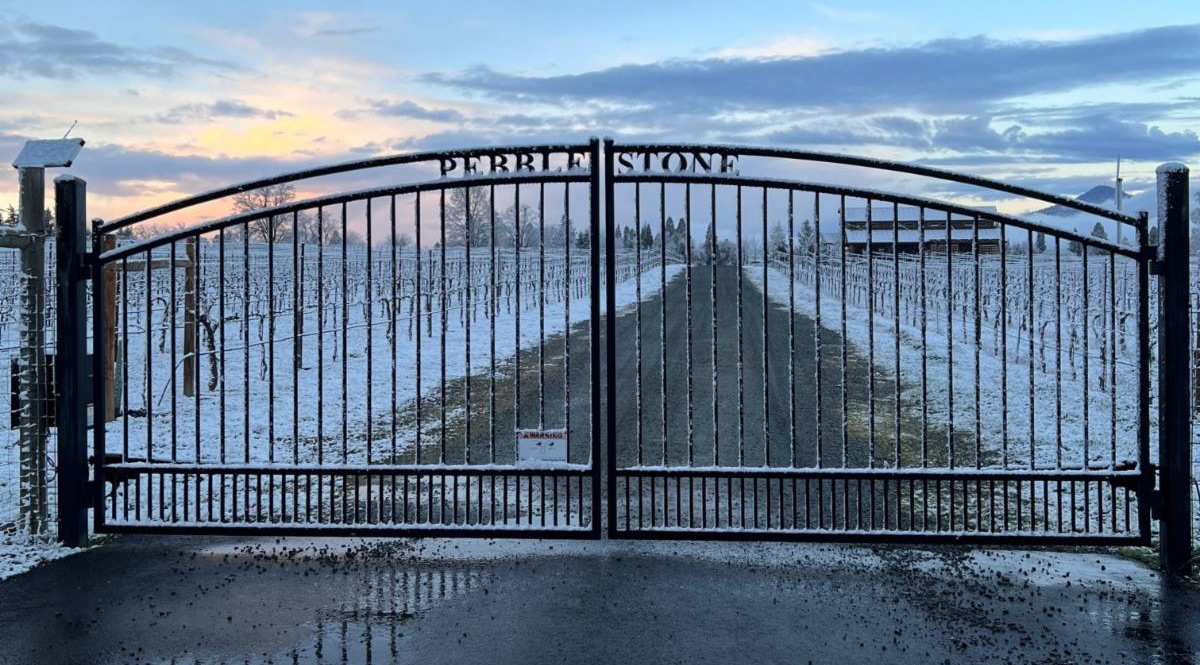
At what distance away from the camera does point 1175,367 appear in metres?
5.83

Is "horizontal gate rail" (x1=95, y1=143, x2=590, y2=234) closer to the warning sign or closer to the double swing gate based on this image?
the double swing gate

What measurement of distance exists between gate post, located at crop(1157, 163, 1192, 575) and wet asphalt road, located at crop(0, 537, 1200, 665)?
0.93 feet

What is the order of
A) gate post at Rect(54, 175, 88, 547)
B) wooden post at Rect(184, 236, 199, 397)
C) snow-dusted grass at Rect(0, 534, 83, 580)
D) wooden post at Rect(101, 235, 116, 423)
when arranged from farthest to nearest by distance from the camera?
wooden post at Rect(184, 236, 199, 397) → wooden post at Rect(101, 235, 116, 423) → gate post at Rect(54, 175, 88, 547) → snow-dusted grass at Rect(0, 534, 83, 580)

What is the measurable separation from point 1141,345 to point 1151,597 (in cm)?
151

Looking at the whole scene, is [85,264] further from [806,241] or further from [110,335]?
[806,241]

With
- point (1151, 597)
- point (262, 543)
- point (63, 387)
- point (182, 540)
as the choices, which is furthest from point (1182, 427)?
point (63, 387)

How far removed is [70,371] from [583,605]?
12.5 ft

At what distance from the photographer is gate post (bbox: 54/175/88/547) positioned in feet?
20.9

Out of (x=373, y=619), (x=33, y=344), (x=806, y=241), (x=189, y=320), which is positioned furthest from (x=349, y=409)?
(x=806, y=241)

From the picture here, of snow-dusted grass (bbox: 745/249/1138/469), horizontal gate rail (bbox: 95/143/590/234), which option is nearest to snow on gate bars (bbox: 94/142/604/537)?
horizontal gate rail (bbox: 95/143/590/234)

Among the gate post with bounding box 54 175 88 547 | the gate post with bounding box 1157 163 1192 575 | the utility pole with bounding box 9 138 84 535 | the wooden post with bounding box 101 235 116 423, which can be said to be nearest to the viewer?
the gate post with bounding box 1157 163 1192 575

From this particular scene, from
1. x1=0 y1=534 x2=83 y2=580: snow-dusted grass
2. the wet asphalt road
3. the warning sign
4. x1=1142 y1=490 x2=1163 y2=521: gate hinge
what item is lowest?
the wet asphalt road

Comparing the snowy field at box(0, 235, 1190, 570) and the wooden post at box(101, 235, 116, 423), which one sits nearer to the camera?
the snowy field at box(0, 235, 1190, 570)

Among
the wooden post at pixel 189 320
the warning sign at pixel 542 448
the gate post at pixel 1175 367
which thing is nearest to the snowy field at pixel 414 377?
the wooden post at pixel 189 320
